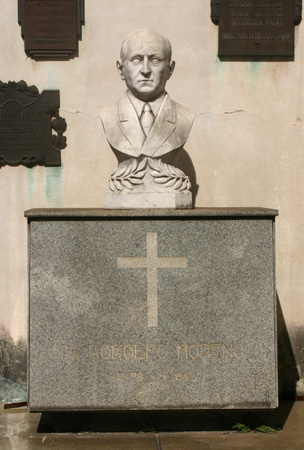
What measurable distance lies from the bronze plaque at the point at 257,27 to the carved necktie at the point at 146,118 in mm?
1155

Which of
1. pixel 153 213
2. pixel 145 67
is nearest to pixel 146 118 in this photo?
pixel 145 67

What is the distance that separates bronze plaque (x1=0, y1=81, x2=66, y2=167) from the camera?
5.86 meters

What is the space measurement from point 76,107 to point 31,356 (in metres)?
2.11

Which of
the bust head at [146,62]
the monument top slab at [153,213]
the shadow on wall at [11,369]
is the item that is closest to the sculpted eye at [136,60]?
the bust head at [146,62]

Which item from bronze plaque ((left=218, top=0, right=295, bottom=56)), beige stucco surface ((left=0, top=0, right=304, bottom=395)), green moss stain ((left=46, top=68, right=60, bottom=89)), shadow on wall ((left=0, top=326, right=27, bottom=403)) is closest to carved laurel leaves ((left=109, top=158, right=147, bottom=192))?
beige stucco surface ((left=0, top=0, right=304, bottom=395))

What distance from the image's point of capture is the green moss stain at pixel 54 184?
19.5 ft

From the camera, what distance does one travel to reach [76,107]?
5.95 m

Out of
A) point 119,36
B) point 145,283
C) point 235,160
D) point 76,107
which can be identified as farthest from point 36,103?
point 145,283

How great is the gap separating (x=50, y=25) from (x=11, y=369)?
102 inches

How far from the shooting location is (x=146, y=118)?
16.4 ft

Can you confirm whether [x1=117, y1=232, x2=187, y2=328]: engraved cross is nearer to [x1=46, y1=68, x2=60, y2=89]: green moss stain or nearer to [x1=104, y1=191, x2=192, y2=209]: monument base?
[x1=104, y1=191, x2=192, y2=209]: monument base

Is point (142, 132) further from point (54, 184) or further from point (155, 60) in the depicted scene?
point (54, 184)

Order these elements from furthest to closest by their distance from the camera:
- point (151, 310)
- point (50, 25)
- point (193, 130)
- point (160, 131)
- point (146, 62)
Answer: point (193, 130) < point (50, 25) < point (160, 131) < point (146, 62) < point (151, 310)

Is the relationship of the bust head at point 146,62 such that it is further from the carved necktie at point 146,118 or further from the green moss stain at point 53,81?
the green moss stain at point 53,81
